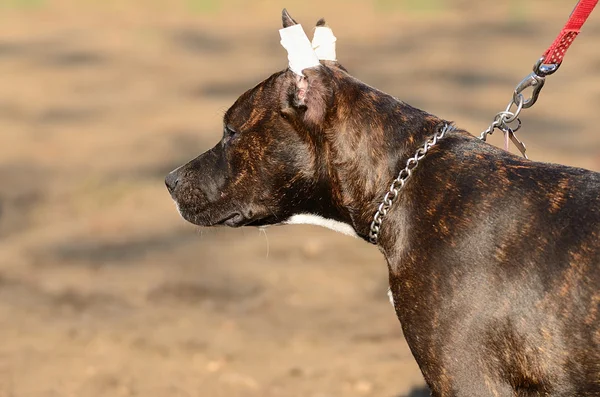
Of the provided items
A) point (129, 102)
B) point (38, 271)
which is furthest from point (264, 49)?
point (38, 271)

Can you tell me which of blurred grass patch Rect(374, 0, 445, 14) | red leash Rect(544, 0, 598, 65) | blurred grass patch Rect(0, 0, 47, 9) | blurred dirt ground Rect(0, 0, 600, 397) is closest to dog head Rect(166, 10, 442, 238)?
red leash Rect(544, 0, 598, 65)

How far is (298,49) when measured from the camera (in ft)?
13.4

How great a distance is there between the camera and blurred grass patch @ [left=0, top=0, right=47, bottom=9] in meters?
A: 16.4

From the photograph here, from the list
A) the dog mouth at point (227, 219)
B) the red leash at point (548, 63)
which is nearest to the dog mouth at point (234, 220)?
the dog mouth at point (227, 219)

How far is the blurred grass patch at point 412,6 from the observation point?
16.5 meters

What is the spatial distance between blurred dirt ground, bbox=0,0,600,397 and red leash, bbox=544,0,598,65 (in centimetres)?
225

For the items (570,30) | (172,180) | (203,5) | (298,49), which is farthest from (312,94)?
(203,5)

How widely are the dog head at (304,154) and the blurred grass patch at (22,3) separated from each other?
12.8 metres

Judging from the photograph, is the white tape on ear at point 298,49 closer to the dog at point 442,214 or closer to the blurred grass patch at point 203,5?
the dog at point 442,214

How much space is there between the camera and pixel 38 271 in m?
7.78

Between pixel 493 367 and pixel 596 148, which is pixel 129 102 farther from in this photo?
pixel 493 367

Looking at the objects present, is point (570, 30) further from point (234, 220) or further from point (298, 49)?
point (234, 220)

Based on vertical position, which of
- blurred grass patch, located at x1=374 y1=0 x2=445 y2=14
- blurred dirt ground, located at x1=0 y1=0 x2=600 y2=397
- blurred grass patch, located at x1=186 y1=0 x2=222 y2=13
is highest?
blurred grass patch, located at x1=374 y1=0 x2=445 y2=14

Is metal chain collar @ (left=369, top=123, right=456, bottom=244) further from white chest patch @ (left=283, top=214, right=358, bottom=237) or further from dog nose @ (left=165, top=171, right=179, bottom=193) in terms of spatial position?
dog nose @ (left=165, top=171, right=179, bottom=193)
